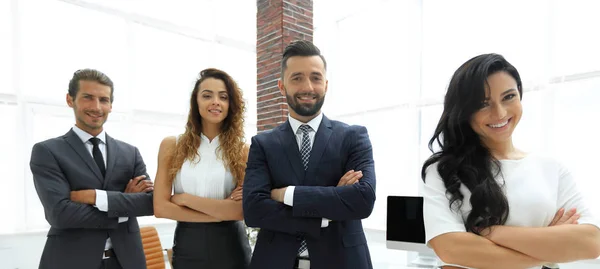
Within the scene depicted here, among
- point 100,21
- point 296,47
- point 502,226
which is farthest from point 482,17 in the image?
point 100,21

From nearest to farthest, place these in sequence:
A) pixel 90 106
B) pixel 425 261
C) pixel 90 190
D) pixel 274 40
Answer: pixel 90 190 < pixel 90 106 < pixel 425 261 < pixel 274 40

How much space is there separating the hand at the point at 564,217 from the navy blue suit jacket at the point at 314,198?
0.76 meters

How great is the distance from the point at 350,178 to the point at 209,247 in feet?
2.93

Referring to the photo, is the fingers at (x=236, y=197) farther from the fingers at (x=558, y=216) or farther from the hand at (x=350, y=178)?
the fingers at (x=558, y=216)

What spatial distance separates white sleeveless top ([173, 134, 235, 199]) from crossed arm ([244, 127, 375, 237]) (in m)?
0.39

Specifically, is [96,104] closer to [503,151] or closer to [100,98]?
[100,98]

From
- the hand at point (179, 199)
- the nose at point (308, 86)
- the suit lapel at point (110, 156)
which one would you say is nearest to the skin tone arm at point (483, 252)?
the nose at point (308, 86)

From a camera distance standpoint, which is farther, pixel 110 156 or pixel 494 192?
pixel 110 156

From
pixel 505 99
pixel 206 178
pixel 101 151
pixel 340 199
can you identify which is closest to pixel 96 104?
pixel 101 151

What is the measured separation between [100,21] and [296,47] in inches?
169

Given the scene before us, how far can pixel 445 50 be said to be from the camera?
197 inches

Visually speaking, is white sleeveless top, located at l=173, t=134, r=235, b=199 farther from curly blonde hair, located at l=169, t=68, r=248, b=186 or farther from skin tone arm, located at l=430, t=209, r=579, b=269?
skin tone arm, located at l=430, t=209, r=579, b=269

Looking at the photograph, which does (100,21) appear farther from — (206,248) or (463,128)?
(463,128)

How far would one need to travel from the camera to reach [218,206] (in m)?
2.04
